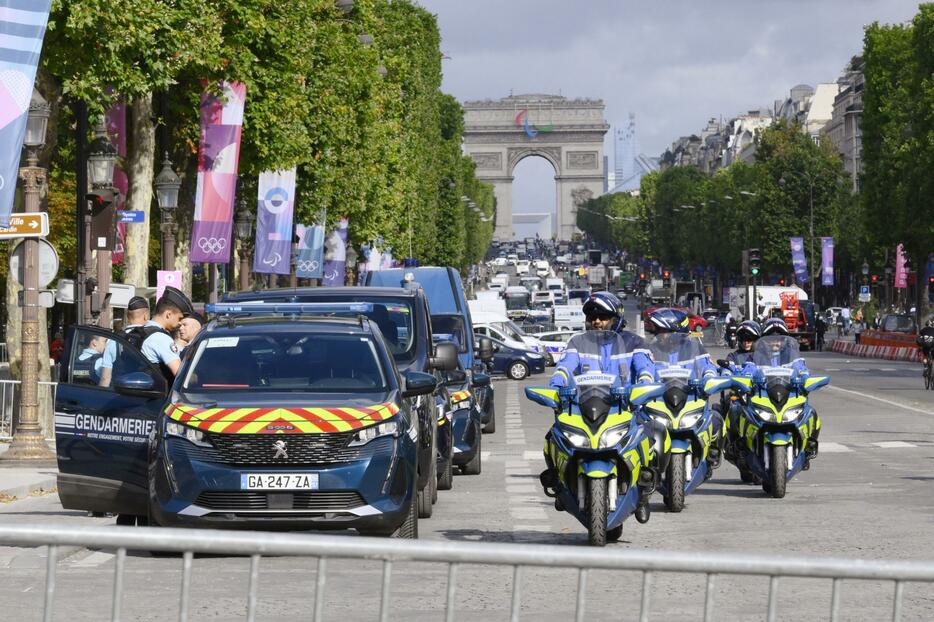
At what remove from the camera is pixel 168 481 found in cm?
1127

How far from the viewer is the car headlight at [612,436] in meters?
11.8

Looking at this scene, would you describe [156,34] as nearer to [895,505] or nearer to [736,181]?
[895,505]

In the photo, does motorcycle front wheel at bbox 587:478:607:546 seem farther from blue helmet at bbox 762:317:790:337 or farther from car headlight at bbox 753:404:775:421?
blue helmet at bbox 762:317:790:337

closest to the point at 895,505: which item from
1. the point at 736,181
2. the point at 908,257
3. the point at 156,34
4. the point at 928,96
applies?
the point at 156,34

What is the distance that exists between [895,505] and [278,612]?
9.13 m

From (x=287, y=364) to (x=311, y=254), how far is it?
2983cm

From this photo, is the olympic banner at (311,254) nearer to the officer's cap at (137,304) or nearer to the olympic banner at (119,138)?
the olympic banner at (119,138)

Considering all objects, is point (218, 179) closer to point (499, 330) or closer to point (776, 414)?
point (776, 414)

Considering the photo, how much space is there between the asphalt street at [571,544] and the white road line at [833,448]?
1.4 inches

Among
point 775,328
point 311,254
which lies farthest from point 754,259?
point 775,328

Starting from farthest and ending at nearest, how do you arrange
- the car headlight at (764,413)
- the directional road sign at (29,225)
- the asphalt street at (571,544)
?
1. the directional road sign at (29,225)
2. the car headlight at (764,413)
3. the asphalt street at (571,544)

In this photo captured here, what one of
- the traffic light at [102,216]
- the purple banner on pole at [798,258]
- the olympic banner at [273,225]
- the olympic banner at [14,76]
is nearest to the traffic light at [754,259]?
the purple banner on pole at [798,258]

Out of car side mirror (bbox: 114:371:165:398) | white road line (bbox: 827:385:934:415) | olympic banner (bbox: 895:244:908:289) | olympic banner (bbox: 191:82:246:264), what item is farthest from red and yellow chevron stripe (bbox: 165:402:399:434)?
olympic banner (bbox: 895:244:908:289)

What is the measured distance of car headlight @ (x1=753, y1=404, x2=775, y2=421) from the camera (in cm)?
1591
